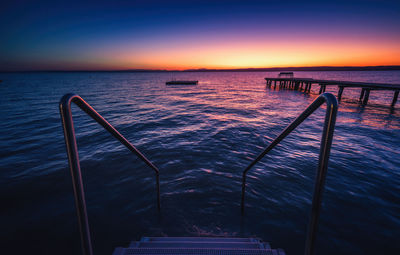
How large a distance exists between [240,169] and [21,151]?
31.0 feet

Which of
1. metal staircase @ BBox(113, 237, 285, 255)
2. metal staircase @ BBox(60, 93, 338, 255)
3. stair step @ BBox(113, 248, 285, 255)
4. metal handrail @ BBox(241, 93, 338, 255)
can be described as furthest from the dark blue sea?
metal handrail @ BBox(241, 93, 338, 255)

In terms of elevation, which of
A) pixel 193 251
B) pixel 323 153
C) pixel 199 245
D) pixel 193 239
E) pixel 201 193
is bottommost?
pixel 201 193

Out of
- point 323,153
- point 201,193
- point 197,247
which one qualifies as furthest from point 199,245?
point 201,193

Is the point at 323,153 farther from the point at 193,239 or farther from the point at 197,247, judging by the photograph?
the point at 193,239

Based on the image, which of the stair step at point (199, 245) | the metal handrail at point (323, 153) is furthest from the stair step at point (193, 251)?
the metal handrail at point (323, 153)

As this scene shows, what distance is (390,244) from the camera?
3.41m

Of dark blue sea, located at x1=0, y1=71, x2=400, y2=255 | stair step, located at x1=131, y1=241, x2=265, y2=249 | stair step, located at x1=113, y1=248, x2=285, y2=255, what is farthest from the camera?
dark blue sea, located at x1=0, y1=71, x2=400, y2=255

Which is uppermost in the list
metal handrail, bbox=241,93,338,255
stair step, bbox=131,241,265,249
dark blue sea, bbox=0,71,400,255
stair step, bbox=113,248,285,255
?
metal handrail, bbox=241,93,338,255

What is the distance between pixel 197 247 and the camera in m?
2.22

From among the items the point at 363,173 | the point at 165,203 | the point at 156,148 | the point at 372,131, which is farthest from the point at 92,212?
the point at 372,131

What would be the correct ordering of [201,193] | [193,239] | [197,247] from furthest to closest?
1. [201,193]
2. [193,239]
3. [197,247]

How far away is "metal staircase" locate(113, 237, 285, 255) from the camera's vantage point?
6.48ft

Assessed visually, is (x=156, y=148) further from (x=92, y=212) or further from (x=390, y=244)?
(x=390, y=244)

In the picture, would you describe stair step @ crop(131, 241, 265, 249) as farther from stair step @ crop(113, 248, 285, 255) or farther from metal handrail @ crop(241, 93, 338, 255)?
metal handrail @ crop(241, 93, 338, 255)
